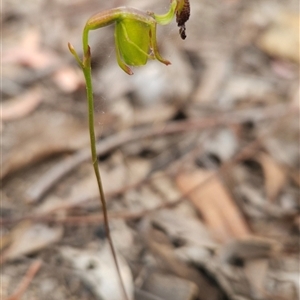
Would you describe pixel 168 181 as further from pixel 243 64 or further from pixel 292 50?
pixel 292 50

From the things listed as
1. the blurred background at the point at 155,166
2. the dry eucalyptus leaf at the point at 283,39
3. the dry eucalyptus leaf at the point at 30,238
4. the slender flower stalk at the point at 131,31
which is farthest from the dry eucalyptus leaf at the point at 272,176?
the slender flower stalk at the point at 131,31

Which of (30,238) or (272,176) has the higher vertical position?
(30,238)

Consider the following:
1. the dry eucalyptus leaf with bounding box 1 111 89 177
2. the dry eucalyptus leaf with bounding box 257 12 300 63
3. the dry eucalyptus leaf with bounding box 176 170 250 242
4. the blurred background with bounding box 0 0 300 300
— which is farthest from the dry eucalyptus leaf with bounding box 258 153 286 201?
the dry eucalyptus leaf with bounding box 257 12 300 63

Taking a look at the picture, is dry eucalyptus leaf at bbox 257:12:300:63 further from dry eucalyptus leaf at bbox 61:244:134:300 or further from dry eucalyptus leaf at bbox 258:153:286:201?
dry eucalyptus leaf at bbox 61:244:134:300

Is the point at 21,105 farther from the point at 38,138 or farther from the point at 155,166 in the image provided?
the point at 155,166

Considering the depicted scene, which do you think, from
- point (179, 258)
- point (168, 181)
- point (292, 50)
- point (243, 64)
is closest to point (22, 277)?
point (179, 258)

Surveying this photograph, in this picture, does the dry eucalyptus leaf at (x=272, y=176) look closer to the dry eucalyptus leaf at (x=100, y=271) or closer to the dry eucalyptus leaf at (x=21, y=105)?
the dry eucalyptus leaf at (x=100, y=271)

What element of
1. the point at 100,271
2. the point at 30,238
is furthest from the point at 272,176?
the point at 30,238
